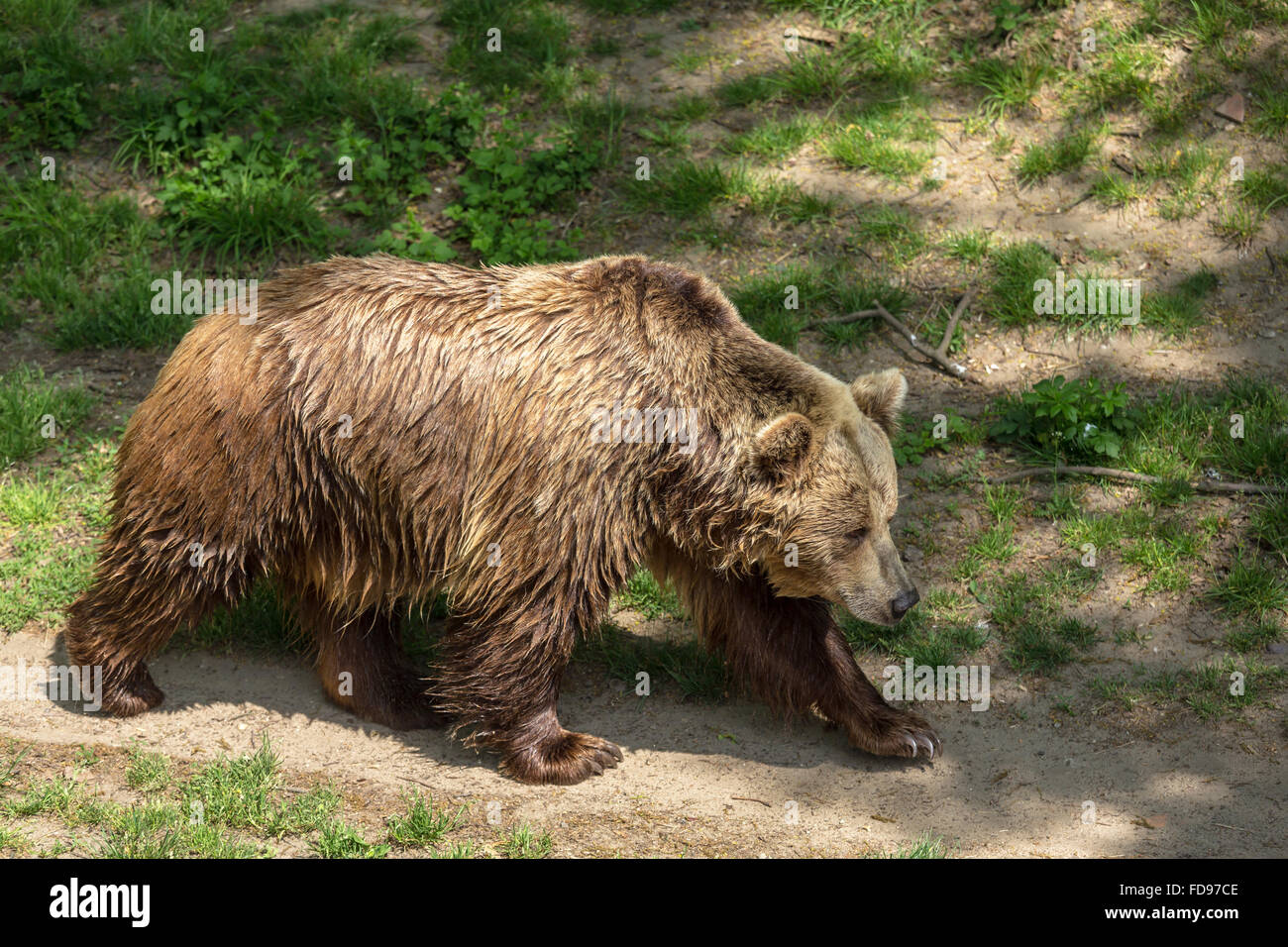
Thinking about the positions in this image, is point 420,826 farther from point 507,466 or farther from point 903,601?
point 903,601

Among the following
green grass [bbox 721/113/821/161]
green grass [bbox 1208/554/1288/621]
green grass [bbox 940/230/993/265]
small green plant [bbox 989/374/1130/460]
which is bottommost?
green grass [bbox 1208/554/1288/621]

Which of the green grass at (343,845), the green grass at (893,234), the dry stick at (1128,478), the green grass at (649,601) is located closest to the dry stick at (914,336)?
the green grass at (893,234)

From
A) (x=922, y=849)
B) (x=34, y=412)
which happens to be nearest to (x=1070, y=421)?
(x=922, y=849)

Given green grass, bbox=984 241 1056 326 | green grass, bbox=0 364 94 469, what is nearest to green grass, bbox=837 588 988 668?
green grass, bbox=984 241 1056 326

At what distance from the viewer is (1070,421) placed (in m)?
7.11

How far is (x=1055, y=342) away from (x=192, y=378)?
16.0ft

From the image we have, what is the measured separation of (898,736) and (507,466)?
2.03m

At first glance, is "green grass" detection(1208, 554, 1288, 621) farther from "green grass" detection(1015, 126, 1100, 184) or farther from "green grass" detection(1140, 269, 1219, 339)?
"green grass" detection(1015, 126, 1100, 184)

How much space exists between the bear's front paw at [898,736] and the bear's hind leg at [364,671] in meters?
1.93

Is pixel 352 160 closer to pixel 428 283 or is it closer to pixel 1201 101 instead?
pixel 428 283

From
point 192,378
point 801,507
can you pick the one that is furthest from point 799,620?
point 192,378

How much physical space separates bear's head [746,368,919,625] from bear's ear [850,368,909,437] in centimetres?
9

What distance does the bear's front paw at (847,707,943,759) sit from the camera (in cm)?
578

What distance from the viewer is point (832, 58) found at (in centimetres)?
942
